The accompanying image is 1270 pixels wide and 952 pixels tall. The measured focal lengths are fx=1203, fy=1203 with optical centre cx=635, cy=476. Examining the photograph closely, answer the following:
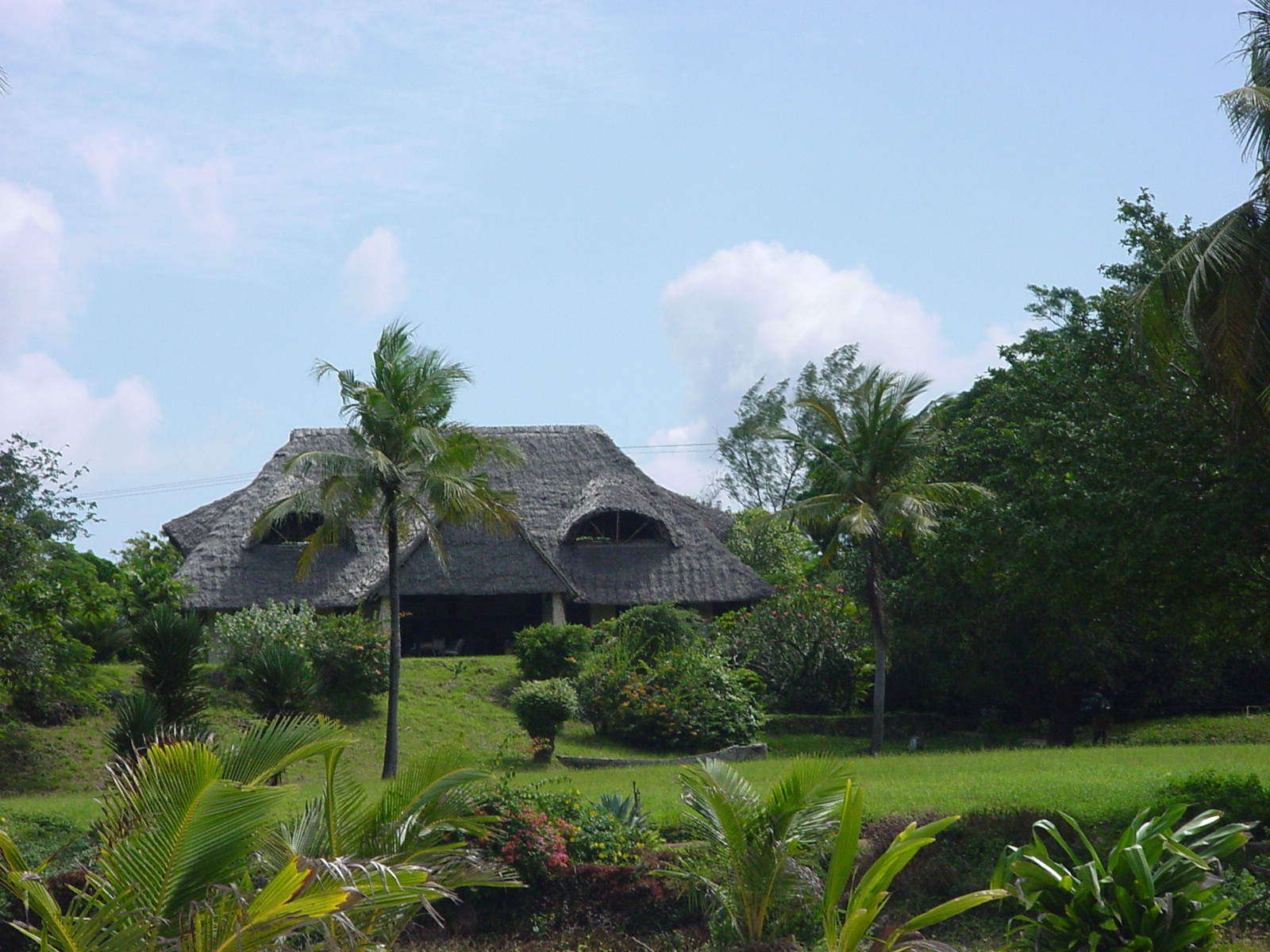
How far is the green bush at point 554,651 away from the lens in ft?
75.2

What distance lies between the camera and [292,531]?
29172 mm

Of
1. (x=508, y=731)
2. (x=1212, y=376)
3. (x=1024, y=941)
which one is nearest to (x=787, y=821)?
(x=1024, y=941)

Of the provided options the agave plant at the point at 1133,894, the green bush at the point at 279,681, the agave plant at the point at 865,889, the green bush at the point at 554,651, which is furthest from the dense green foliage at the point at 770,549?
the agave plant at the point at 1133,894

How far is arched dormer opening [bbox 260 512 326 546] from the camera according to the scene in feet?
93.3

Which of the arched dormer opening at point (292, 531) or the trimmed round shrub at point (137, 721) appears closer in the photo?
the trimmed round shrub at point (137, 721)

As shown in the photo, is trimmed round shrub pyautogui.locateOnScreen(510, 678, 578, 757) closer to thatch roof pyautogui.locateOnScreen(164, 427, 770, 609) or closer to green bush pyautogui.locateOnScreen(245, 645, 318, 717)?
green bush pyautogui.locateOnScreen(245, 645, 318, 717)

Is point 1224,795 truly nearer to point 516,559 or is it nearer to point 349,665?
point 349,665

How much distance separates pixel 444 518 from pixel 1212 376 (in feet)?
35.6

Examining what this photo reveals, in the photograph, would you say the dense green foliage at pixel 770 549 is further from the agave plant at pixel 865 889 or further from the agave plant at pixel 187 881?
the agave plant at pixel 187 881

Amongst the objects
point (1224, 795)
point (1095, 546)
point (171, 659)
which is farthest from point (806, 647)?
point (1224, 795)

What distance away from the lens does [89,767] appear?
18250mm

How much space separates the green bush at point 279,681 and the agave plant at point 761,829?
974cm

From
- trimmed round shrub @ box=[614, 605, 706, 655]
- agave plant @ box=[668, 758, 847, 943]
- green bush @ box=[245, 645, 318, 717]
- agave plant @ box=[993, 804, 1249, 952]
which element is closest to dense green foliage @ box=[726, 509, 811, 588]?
trimmed round shrub @ box=[614, 605, 706, 655]

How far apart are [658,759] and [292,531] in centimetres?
1399
